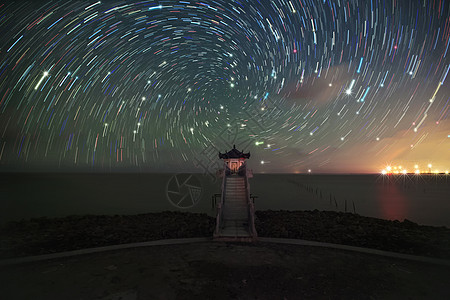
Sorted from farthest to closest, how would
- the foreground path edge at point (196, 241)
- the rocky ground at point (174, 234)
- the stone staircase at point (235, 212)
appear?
the stone staircase at point (235, 212) → the rocky ground at point (174, 234) → the foreground path edge at point (196, 241)

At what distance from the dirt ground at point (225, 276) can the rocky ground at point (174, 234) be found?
4779mm

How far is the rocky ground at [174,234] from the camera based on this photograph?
15.8 m

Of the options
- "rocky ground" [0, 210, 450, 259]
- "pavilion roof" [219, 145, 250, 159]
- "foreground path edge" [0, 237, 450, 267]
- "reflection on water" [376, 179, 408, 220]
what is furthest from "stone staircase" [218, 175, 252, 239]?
"reflection on water" [376, 179, 408, 220]

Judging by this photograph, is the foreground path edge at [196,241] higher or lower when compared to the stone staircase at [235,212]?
lower

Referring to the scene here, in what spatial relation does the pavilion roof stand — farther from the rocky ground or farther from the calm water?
the rocky ground

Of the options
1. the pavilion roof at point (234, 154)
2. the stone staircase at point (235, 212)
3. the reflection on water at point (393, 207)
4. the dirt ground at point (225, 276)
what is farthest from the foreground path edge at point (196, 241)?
the reflection on water at point (393, 207)

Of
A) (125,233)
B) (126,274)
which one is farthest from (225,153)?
(126,274)

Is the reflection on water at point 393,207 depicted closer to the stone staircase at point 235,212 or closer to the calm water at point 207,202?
the calm water at point 207,202

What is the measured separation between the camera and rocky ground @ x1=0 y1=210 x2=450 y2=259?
1577 centimetres

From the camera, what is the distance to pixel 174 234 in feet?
63.7

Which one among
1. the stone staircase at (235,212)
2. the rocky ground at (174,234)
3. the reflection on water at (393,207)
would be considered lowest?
the reflection on water at (393,207)

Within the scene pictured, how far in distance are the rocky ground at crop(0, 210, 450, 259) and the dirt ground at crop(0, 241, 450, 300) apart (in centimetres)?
478

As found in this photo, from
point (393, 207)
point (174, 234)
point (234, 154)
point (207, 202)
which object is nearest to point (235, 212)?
point (174, 234)

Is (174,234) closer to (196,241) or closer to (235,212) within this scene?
(196,241)
